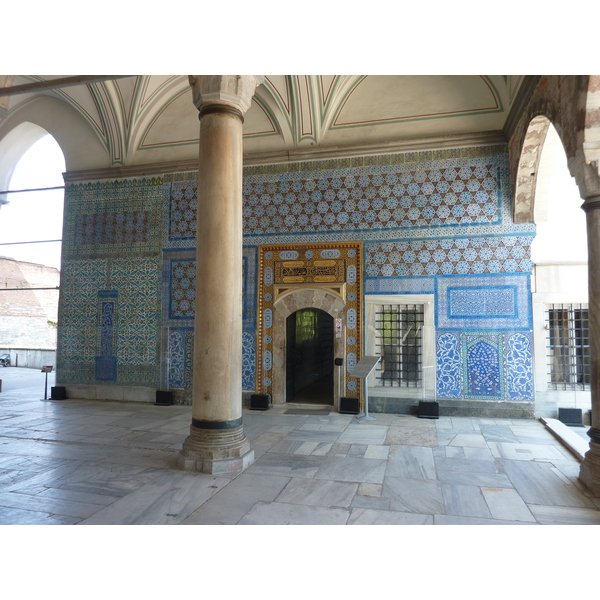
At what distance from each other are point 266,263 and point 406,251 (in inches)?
95.0

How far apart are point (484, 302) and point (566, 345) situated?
143 centimetres

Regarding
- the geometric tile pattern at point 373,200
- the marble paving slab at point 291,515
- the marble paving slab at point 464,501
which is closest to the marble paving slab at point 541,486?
the marble paving slab at point 464,501

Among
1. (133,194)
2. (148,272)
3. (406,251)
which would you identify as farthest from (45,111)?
(406,251)

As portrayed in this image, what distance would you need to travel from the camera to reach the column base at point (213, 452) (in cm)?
420

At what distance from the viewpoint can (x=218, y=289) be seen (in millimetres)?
4367

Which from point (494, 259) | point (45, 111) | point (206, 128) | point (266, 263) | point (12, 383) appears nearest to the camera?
point (206, 128)

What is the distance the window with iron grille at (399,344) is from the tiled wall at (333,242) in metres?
0.34

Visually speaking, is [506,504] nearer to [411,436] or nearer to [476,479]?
[476,479]

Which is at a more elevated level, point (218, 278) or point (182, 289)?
point (182, 289)

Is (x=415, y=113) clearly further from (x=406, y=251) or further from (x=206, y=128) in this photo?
(x=206, y=128)

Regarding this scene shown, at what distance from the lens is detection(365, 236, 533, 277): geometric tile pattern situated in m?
7.16

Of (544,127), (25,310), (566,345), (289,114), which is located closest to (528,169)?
(544,127)

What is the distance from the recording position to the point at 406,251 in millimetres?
7562

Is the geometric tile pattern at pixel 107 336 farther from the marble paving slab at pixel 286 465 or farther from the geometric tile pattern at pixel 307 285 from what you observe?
the marble paving slab at pixel 286 465
